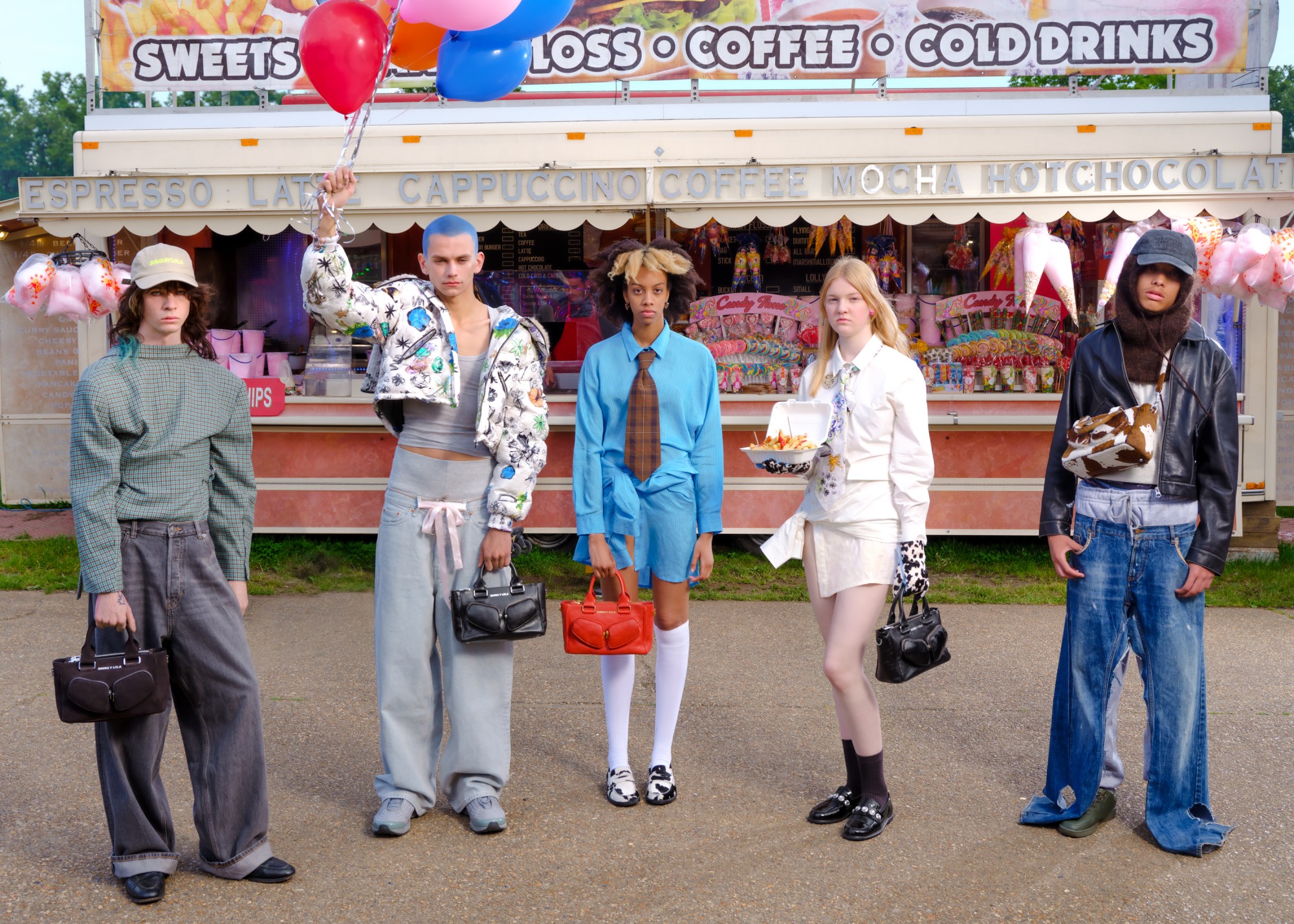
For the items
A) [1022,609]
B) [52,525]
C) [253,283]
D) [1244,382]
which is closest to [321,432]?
[253,283]

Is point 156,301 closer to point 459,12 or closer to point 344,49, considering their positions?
point 344,49

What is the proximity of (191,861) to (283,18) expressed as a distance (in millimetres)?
7514

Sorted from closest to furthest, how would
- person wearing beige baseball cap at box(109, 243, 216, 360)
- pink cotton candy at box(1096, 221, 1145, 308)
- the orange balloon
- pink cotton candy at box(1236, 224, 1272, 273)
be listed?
person wearing beige baseball cap at box(109, 243, 216, 360), the orange balloon, pink cotton candy at box(1236, 224, 1272, 273), pink cotton candy at box(1096, 221, 1145, 308)

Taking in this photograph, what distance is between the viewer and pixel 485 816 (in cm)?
384

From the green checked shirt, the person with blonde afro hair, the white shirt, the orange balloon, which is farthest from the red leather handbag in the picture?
the orange balloon

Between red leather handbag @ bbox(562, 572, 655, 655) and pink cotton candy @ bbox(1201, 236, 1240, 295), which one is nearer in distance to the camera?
red leather handbag @ bbox(562, 572, 655, 655)

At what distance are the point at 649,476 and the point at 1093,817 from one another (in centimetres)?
190

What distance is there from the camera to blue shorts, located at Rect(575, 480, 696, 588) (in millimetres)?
4121

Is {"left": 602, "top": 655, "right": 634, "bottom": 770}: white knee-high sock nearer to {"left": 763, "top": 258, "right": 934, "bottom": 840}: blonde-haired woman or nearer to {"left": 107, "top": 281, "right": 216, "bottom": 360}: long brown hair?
{"left": 763, "top": 258, "right": 934, "bottom": 840}: blonde-haired woman

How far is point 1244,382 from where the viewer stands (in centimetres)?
832

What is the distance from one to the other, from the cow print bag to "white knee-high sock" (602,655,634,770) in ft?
5.67

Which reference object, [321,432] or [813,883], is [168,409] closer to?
[813,883]

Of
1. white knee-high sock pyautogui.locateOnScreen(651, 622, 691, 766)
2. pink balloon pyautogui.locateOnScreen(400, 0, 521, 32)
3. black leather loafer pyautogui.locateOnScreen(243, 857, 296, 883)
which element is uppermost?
pink balloon pyautogui.locateOnScreen(400, 0, 521, 32)

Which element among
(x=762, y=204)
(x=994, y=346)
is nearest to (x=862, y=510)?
(x=762, y=204)
